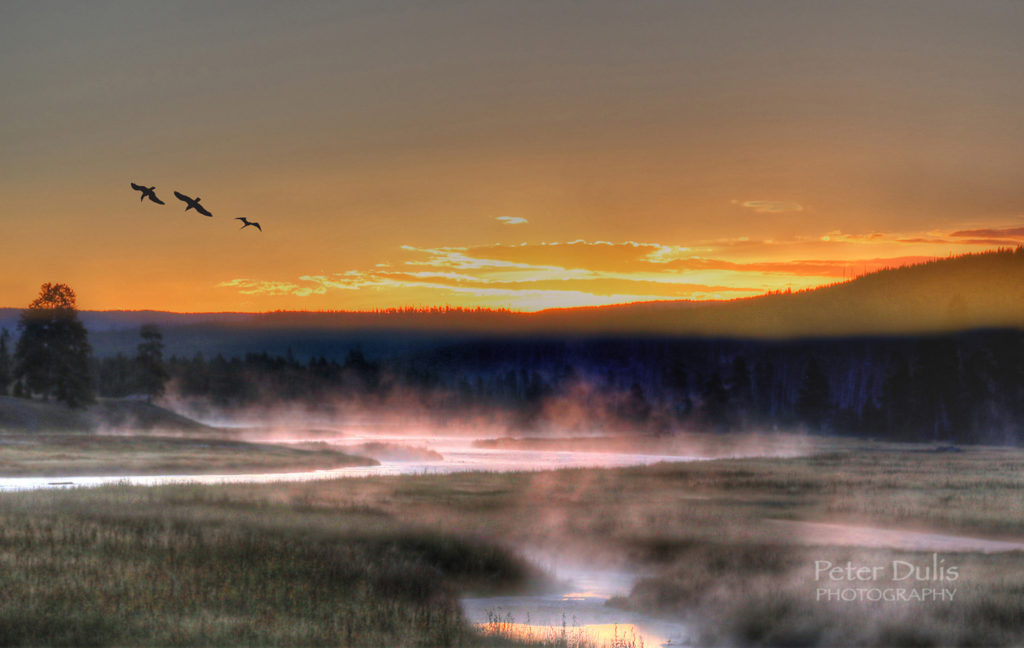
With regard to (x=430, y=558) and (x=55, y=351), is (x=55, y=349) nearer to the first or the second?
(x=55, y=351)

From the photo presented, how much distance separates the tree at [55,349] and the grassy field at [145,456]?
73.7ft

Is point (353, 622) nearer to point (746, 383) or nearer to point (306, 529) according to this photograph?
point (306, 529)

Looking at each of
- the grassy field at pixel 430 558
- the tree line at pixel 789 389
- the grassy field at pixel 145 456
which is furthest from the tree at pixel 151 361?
the grassy field at pixel 430 558

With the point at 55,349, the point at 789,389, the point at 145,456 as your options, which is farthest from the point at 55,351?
the point at 789,389

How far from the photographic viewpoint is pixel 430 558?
29578 mm

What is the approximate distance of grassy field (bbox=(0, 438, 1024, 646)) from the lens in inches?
763

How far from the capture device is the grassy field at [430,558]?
19.4 metres

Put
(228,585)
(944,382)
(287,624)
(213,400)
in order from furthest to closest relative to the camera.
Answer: (213,400)
(944,382)
(228,585)
(287,624)

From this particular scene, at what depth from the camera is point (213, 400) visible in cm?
19225

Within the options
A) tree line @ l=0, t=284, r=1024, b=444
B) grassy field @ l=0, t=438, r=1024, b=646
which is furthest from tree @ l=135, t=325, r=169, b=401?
grassy field @ l=0, t=438, r=1024, b=646

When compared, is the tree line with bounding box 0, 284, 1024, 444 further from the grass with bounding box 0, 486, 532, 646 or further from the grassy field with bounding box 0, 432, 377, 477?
the grass with bounding box 0, 486, 532, 646

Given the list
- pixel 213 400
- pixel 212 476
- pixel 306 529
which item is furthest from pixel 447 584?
pixel 213 400

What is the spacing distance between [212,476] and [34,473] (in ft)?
35.8

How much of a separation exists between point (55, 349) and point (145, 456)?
44.1 m
